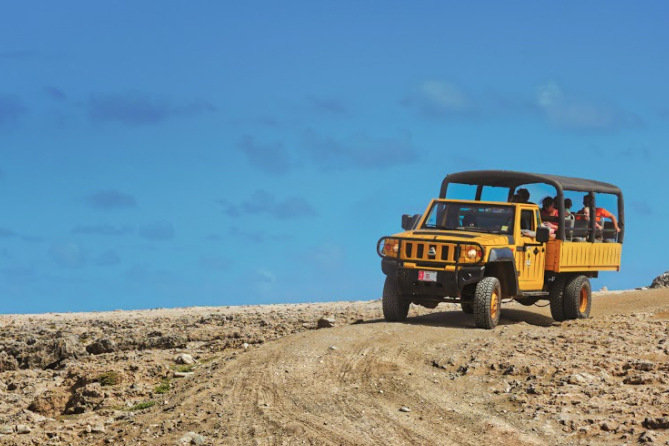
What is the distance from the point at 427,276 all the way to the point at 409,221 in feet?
6.74

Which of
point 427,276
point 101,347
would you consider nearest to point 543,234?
point 427,276

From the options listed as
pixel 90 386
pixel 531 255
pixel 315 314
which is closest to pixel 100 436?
pixel 90 386

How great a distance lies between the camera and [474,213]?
18.8 meters

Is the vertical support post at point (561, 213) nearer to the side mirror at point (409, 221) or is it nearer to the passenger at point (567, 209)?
the passenger at point (567, 209)

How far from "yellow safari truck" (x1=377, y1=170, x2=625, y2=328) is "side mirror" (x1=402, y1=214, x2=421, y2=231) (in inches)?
0.8

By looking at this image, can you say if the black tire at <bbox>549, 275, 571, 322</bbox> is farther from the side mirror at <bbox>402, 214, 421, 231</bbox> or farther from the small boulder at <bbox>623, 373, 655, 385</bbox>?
the small boulder at <bbox>623, 373, 655, 385</bbox>

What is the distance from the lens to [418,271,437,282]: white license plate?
1723cm

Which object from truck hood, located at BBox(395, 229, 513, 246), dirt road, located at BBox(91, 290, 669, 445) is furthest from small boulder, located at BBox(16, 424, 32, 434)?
truck hood, located at BBox(395, 229, 513, 246)

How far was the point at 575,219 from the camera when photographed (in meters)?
20.6

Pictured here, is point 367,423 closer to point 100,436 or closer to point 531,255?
point 100,436

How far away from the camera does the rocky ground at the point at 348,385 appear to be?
10758 millimetres

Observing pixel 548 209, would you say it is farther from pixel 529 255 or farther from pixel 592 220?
pixel 529 255

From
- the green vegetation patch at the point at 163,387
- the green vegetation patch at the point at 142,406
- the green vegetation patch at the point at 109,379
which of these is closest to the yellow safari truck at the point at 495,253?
the green vegetation patch at the point at 163,387

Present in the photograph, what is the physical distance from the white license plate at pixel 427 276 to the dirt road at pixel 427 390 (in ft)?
3.03
